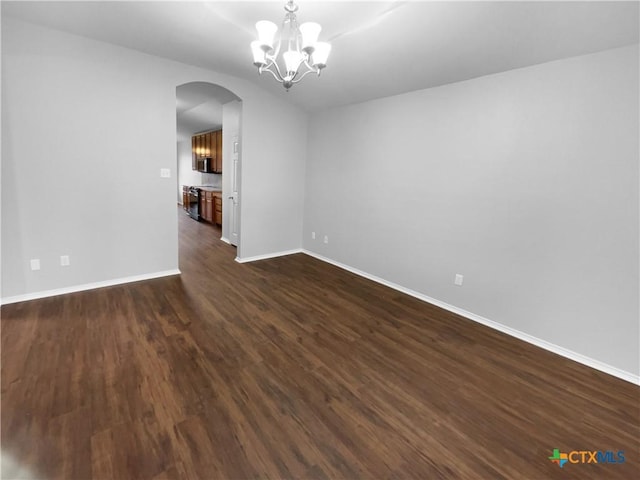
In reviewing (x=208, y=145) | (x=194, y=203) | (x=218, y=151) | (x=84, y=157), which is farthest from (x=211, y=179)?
(x=84, y=157)

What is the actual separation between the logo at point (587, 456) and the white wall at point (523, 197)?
1019mm

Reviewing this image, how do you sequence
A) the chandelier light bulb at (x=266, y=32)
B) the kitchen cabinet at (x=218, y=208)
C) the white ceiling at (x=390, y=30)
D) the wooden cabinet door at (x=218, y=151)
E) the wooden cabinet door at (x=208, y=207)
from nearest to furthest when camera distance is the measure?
1. the chandelier light bulb at (x=266, y=32)
2. the white ceiling at (x=390, y=30)
3. the kitchen cabinet at (x=218, y=208)
4. the wooden cabinet door at (x=208, y=207)
5. the wooden cabinet door at (x=218, y=151)

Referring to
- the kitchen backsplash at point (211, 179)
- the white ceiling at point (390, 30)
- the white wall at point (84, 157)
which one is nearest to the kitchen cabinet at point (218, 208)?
the kitchen backsplash at point (211, 179)

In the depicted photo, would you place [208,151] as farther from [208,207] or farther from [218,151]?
[208,207]

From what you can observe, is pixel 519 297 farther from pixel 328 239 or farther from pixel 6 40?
pixel 6 40

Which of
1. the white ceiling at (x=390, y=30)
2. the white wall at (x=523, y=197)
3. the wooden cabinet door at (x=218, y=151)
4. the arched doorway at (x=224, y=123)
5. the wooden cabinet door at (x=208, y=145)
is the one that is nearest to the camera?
the white ceiling at (x=390, y=30)

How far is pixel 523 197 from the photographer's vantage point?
2.74 metres

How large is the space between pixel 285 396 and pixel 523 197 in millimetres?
2639

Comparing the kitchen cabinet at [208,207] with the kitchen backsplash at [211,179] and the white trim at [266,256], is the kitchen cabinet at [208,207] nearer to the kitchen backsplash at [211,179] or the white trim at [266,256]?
the kitchen backsplash at [211,179]

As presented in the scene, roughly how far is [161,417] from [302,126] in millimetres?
4387

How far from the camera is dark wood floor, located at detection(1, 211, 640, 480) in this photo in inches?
60.2

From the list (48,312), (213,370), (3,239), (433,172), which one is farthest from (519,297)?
(3,239)

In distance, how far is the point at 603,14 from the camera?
1965mm

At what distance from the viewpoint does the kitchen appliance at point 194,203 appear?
7975 millimetres
